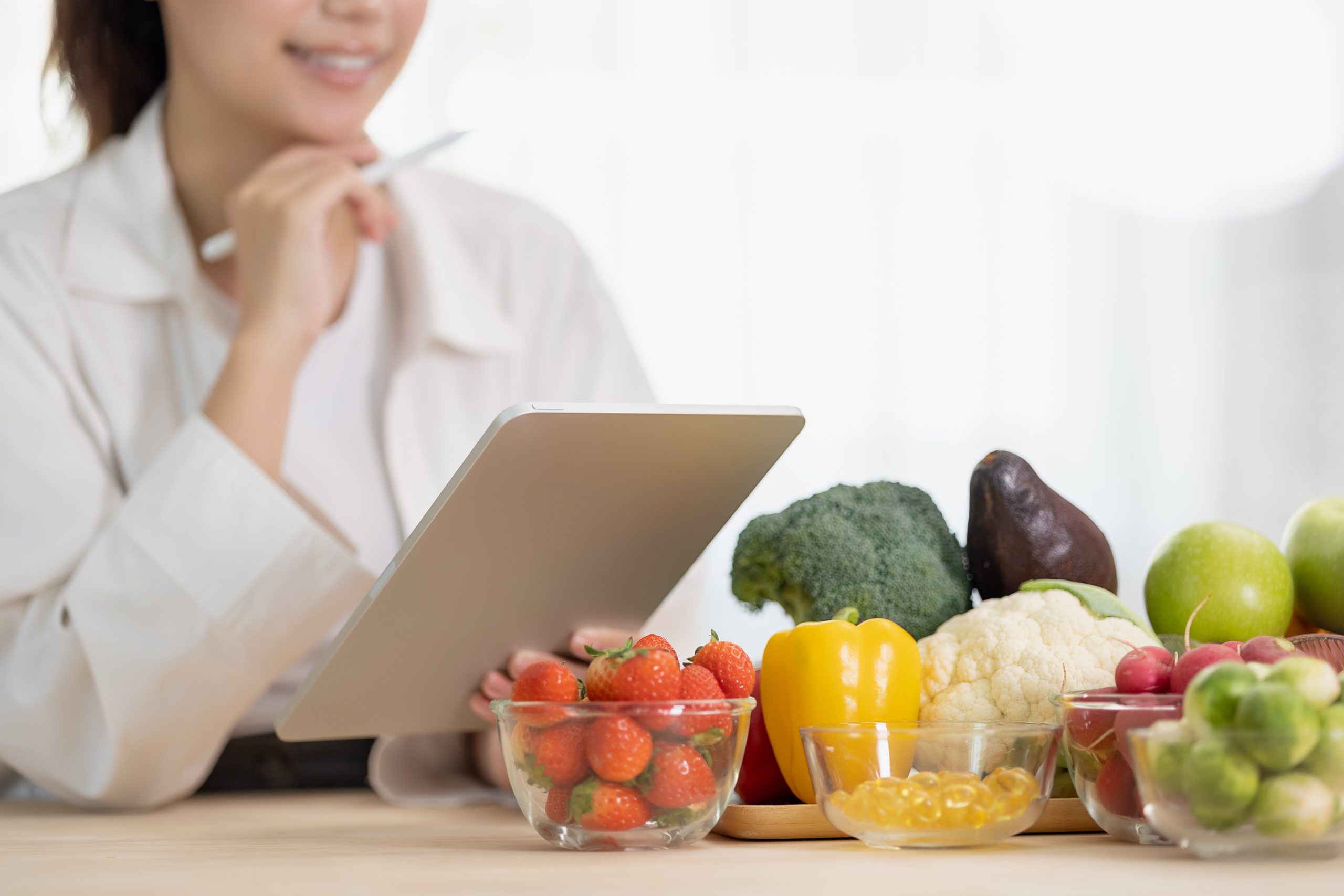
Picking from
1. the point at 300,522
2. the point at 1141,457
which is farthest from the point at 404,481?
the point at 1141,457

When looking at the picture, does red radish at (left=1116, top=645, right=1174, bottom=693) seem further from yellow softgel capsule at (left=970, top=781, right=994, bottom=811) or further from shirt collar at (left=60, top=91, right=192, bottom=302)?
shirt collar at (left=60, top=91, right=192, bottom=302)

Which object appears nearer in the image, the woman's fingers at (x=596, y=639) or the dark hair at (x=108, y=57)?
the woman's fingers at (x=596, y=639)

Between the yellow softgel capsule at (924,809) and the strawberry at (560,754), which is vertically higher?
the strawberry at (560,754)

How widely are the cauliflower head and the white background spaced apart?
6.06ft

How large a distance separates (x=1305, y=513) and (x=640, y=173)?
1993mm

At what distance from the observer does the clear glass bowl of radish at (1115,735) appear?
656mm

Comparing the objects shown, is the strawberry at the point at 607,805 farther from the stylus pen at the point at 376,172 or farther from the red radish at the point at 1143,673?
the stylus pen at the point at 376,172

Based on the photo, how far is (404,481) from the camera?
130 centimetres

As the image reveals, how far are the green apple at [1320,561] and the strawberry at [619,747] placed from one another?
0.64 m

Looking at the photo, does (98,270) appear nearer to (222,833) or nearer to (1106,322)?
(222,833)

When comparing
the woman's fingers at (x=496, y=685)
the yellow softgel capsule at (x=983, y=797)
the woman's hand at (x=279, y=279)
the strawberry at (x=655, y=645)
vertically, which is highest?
the woman's hand at (x=279, y=279)

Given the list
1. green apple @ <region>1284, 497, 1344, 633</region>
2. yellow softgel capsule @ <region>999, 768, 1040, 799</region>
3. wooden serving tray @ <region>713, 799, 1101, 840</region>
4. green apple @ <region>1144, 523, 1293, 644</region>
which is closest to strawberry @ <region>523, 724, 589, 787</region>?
wooden serving tray @ <region>713, 799, 1101, 840</region>

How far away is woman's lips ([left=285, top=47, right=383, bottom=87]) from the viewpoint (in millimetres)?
1260

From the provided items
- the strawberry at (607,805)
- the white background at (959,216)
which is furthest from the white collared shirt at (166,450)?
the white background at (959,216)
